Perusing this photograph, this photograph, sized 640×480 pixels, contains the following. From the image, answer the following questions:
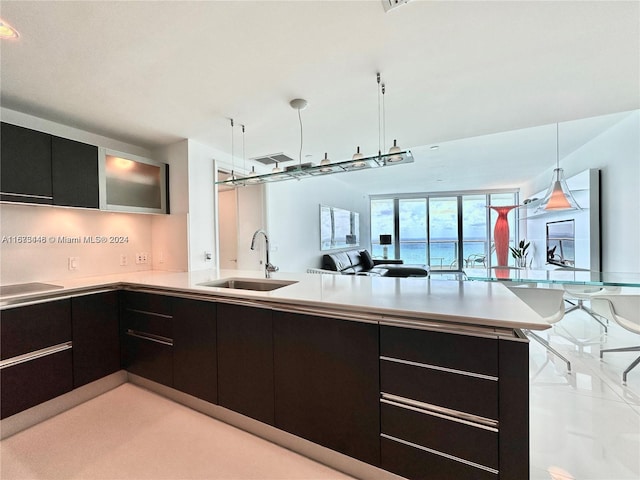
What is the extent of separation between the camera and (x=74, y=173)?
7.77 ft

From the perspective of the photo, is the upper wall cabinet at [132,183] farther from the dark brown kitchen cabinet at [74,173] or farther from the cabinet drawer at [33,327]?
the cabinet drawer at [33,327]

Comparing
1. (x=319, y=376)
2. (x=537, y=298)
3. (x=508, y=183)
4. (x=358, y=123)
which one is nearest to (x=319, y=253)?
(x=358, y=123)

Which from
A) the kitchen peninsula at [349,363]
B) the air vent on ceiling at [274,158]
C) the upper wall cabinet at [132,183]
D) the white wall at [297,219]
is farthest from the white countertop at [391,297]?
the white wall at [297,219]

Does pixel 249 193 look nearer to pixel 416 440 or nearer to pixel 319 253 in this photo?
pixel 319 253

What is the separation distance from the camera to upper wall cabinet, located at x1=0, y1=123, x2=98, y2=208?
201 cm

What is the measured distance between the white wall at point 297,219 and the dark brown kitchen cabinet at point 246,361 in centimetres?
238

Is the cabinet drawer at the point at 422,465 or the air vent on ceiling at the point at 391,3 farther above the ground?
the air vent on ceiling at the point at 391,3

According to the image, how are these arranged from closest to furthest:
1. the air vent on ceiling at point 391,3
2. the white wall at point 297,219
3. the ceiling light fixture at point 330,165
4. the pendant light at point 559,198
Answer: the air vent on ceiling at point 391,3
the ceiling light fixture at point 330,165
the pendant light at point 559,198
the white wall at point 297,219

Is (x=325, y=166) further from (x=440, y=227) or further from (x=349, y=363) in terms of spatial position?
(x=440, y=227)

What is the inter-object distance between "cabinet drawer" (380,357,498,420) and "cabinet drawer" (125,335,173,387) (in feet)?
5.53

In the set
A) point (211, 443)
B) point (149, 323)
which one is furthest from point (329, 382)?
point (149, 323)

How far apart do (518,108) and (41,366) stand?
167 inches

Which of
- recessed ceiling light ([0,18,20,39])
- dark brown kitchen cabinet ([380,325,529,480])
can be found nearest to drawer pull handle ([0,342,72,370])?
recessed ceiling light ([0,18,20,39])

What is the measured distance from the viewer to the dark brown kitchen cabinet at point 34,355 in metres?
1.77
